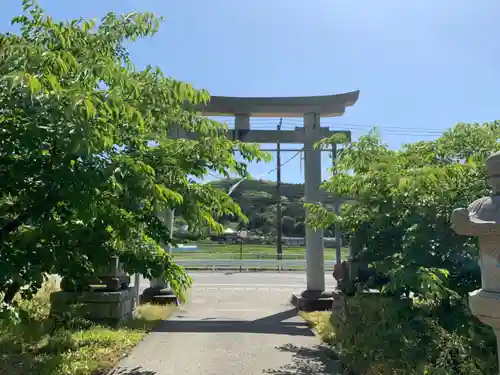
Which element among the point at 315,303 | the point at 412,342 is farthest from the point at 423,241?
the point at 315,303

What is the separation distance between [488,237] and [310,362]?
14.4 ft

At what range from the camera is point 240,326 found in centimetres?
956

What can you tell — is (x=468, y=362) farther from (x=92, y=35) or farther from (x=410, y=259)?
(x=92, y=35)

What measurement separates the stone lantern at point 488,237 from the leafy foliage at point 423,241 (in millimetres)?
1133

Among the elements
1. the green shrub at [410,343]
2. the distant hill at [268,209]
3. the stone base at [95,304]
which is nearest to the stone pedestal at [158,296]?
the stone base at [95,304]

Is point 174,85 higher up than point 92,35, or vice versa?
point 92,35

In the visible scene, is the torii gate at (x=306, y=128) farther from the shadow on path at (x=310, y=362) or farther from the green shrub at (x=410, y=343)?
the green shrub at (x=410, y=343)

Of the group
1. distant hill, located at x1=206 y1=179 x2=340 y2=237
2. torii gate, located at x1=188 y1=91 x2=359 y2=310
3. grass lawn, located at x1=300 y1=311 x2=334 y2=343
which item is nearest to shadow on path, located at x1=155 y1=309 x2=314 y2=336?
grass lawn, located at x1=300 y1=311 x2=334 y2=343

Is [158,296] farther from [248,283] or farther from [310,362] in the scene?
[248,283]

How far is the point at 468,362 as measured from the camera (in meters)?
4.13

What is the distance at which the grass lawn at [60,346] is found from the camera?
5715mm

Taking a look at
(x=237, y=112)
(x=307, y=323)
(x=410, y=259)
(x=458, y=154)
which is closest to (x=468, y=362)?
(x=410, y=259)

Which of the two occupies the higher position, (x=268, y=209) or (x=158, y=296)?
(x=268, y=209)

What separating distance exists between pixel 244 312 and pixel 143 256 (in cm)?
765
